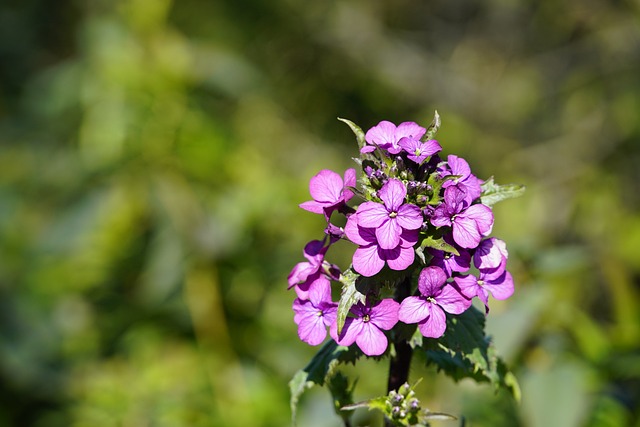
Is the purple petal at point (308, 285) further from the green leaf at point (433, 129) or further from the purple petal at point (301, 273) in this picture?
the green leaf at point (433, 129)

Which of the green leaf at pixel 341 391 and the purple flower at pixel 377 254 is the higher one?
the purple flower at pixel 377 254

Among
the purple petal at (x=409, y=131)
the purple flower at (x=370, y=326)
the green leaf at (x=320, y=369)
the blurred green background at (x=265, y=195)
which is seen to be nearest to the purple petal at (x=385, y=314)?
the purple flower at (x=370, y=326)

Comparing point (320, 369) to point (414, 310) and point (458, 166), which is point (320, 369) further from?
point (458, 166)

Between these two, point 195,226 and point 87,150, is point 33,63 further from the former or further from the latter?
point 195,226

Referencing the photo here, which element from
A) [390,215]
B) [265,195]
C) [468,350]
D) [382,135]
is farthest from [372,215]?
[265,195]

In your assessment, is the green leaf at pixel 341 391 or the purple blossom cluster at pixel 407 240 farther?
the green leaf at pixel 341 391

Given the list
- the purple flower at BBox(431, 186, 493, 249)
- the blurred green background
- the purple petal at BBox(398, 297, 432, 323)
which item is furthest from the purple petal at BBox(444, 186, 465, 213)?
the blurred green background

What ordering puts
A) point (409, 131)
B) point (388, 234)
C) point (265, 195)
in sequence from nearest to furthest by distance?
point (388, 234)
point (409, 131)
point (265, 195)
